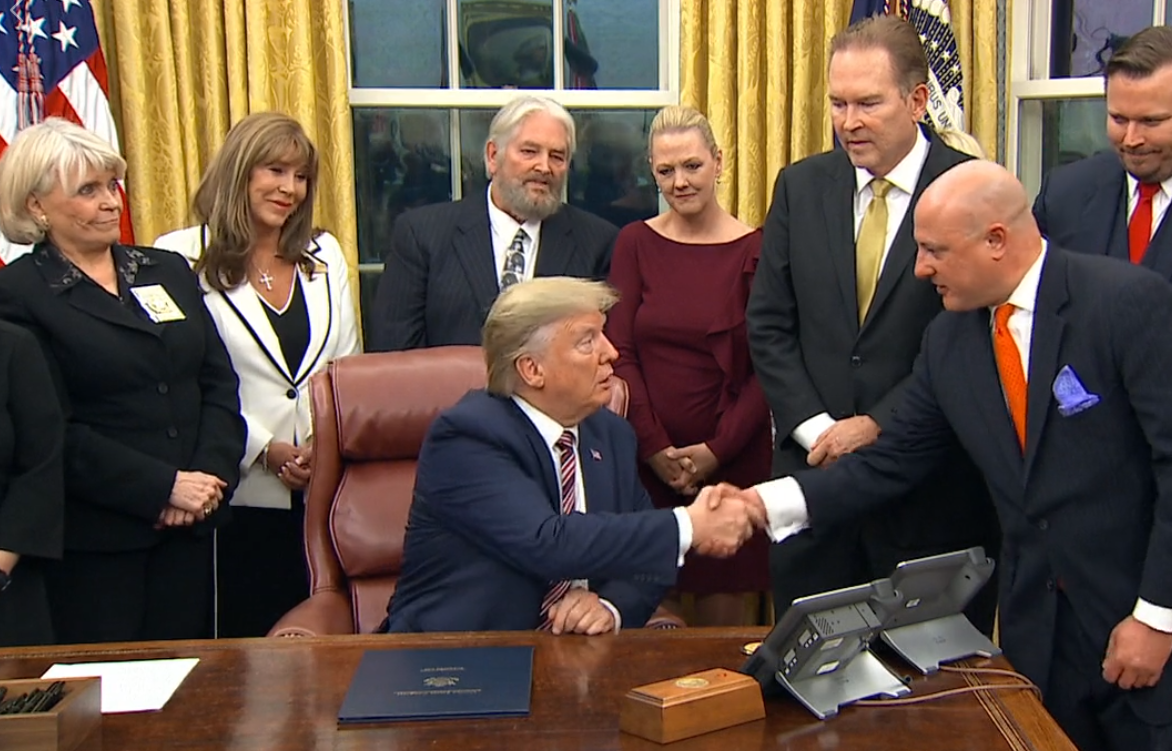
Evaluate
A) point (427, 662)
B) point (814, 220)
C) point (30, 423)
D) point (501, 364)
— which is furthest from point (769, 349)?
point (30, 423)

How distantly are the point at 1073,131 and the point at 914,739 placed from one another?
10.7 ft

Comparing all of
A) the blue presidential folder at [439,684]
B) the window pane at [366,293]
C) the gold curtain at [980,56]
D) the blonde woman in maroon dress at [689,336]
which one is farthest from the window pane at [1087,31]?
the blue presidential folder at [439,684]

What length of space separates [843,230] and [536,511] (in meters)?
1.04

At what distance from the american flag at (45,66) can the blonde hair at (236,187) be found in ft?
1.82

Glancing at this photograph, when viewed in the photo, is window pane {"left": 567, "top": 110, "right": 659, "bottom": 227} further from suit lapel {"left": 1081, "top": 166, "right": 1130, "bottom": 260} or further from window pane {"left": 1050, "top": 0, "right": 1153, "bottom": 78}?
suit lapel {"left": 1081, "top": 166, "right": 1130, "bottom": 260}

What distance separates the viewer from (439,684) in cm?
198

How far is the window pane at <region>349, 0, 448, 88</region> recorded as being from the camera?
4.39 meters

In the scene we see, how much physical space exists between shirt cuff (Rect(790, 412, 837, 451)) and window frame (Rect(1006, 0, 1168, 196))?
194cm

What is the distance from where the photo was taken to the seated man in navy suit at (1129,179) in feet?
8.80

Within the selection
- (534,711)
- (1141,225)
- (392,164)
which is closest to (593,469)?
(534,711)

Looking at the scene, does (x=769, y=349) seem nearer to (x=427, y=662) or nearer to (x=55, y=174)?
(x=427, y=662)

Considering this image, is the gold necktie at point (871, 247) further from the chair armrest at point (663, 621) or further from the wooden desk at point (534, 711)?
the wooden desk at point (534, 711)

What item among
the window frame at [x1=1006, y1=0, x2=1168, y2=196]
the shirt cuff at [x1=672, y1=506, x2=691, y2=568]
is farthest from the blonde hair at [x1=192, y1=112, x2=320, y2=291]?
the window frame at [x1=1006, y1=0, x2=1168, y2=196]

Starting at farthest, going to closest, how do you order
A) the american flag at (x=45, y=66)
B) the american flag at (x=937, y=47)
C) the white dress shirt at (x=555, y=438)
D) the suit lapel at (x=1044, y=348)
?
the american flag at (x=937, y=47)
the american flag at (x=45, y=66)
the white dress shirt at (x=555, y=438)
the suit lapel at (x=1044, y=348)
